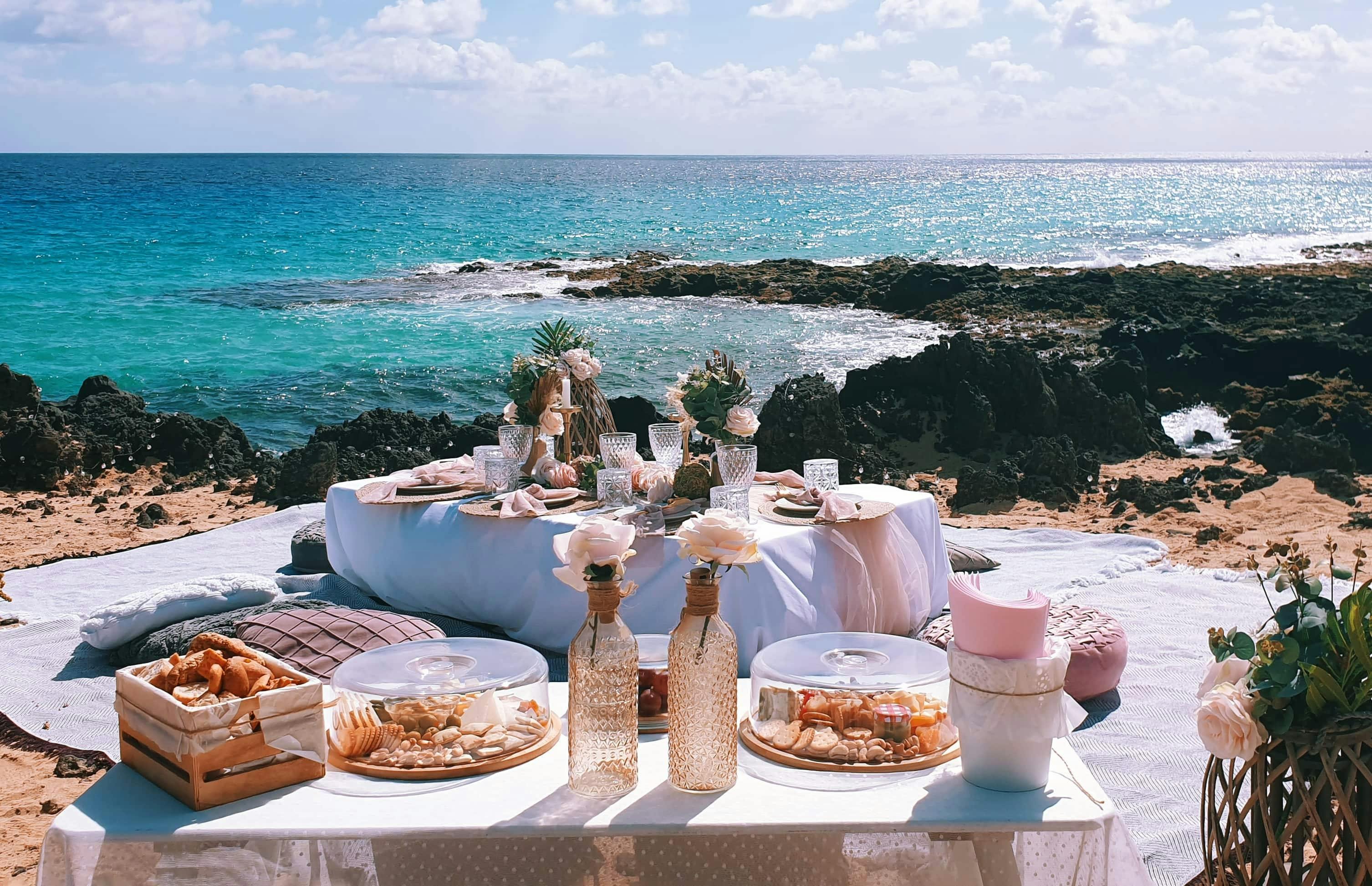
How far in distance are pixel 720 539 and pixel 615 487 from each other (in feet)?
8.49

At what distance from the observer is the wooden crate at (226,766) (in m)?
2.15

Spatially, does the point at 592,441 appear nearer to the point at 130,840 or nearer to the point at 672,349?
the point at 130,840

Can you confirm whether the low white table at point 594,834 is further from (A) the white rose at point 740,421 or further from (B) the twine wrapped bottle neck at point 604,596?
(A) the white rose at point 740,421

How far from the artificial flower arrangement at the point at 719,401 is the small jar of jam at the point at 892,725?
208cm

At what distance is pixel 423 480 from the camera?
5.44m

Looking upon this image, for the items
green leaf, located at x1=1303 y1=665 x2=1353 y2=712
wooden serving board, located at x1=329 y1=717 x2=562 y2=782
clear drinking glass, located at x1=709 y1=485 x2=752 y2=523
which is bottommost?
wooden serving board, located at x1=329 y1=717 x2=562 y2=782

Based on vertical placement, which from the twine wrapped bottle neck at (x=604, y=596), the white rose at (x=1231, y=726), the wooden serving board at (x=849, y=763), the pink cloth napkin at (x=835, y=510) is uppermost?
the twine wrapped bottle neck at (x=604, y=596)

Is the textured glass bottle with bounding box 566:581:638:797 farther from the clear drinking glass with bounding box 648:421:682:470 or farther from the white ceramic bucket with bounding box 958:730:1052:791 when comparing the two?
the clear drinking glass with bounding box 648:421:682:470

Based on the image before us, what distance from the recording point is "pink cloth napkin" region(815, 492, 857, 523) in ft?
14.9

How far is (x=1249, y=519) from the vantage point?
8297 mm

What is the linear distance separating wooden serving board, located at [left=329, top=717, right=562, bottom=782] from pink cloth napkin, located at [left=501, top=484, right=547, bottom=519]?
2.41 meters

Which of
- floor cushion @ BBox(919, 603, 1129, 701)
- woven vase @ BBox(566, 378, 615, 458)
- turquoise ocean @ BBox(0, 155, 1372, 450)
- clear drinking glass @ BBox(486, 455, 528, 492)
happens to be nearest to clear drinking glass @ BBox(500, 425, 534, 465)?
clear drinking glass @ BBox(486, 455, 528, 492)

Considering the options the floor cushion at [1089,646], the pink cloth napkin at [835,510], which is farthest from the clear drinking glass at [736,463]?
the floor cushion at [1089,646]

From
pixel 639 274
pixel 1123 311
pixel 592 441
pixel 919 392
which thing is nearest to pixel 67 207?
pixel 639 274
